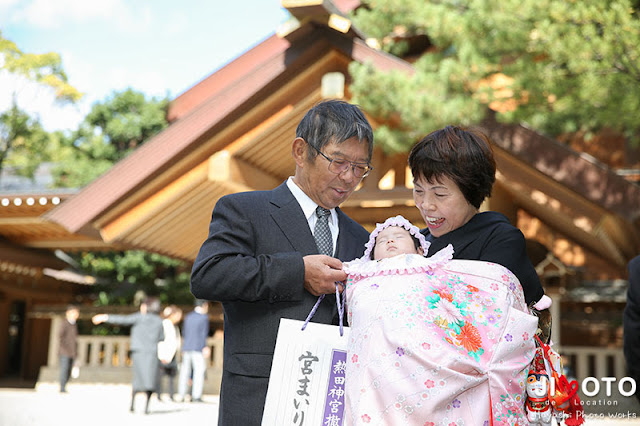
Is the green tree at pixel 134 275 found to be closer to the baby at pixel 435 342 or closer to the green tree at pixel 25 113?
the green tree at pixel 25 113

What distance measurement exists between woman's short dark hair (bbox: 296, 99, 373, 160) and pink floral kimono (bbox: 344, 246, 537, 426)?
57 centimetres

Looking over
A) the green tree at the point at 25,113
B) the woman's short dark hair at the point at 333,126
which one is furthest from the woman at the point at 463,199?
the green tree at the point at 25,113

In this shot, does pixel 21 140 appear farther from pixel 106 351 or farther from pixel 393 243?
pixel 393 243

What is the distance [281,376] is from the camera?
7.59 feet

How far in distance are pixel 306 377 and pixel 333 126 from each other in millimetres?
981

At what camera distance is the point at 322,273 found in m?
2.37

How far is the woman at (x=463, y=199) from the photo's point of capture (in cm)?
244

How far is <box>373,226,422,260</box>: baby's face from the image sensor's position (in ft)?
8.20

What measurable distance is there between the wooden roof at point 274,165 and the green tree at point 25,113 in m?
13.4

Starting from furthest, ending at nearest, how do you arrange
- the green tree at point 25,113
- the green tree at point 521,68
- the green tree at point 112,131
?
the green tree at point 25,113 → the green tree at point 112,131 → the green tree at point 521,68

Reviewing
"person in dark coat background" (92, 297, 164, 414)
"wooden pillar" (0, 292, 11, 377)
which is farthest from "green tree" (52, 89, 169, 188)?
"person in dark coat background" (92, 297, 164, 414)

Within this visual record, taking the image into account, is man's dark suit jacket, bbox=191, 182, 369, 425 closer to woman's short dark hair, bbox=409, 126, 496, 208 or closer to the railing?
woman's short dark hair, bbox=409, 126, 496, 208

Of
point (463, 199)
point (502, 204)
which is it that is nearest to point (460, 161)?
point (463, 199)

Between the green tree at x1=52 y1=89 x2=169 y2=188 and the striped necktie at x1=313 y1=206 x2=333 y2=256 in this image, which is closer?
the striped necktie at x1=313 y1=206 x2=333 y2=256
